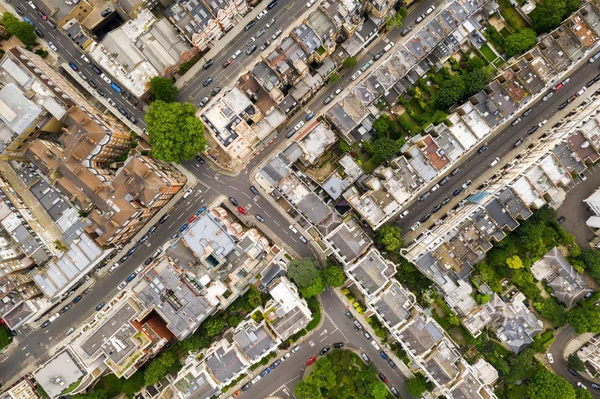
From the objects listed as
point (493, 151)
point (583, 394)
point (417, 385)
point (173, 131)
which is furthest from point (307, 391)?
point (493, 151)

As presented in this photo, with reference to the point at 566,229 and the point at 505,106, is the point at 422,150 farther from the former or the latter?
the point at 566,229

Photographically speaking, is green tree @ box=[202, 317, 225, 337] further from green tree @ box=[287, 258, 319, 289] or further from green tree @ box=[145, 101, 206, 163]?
green tree @ box=[145, 101, 206, 163]

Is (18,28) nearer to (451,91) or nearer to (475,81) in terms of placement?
(451,91)

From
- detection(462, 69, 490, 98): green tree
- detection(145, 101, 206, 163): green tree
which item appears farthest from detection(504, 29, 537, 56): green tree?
detection(145, 101, 206, 163): green tree

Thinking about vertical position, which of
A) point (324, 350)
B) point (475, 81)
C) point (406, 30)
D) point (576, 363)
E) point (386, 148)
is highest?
point (406, 30)

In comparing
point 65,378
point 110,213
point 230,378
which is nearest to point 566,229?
point 230,378

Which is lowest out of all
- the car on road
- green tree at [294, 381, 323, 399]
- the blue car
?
green tree at [294, 381, 323, 399]
